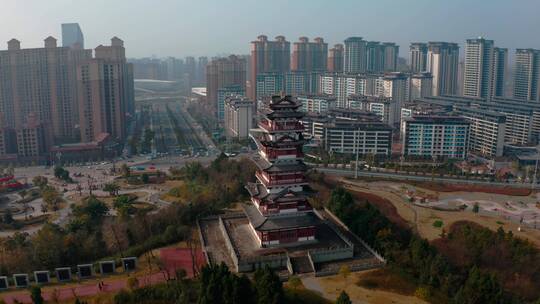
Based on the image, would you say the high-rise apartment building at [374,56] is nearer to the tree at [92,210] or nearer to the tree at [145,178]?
the tree at [145,178]

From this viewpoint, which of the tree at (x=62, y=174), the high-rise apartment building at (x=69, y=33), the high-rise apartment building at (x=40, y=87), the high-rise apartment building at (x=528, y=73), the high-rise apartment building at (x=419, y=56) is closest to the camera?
the tree at (x=62, y=174)

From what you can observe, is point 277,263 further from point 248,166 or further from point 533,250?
point 248,166

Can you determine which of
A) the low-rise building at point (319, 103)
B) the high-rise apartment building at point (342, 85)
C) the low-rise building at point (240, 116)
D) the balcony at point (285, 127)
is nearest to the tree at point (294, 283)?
the balcony at point (285, 127)

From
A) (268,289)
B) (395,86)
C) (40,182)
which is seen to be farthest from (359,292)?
(395,86)

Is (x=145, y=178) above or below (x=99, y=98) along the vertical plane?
below

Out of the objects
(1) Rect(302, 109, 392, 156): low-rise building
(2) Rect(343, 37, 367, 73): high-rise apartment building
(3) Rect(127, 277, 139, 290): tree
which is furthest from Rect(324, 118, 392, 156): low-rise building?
(2) Rect(343, 37, 367, 73): high-rise apartment building

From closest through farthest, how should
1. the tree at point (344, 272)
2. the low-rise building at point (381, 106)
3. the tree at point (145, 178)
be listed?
the tree at point (344, 272), the tree at point (145, 178), the low-rise building at point (381, 106)

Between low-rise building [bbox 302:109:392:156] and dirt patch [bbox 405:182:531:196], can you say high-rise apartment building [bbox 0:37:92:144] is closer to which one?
low-rise building [bbox 302:109:392:156]

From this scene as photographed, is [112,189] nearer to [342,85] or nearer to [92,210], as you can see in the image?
[92,210]
